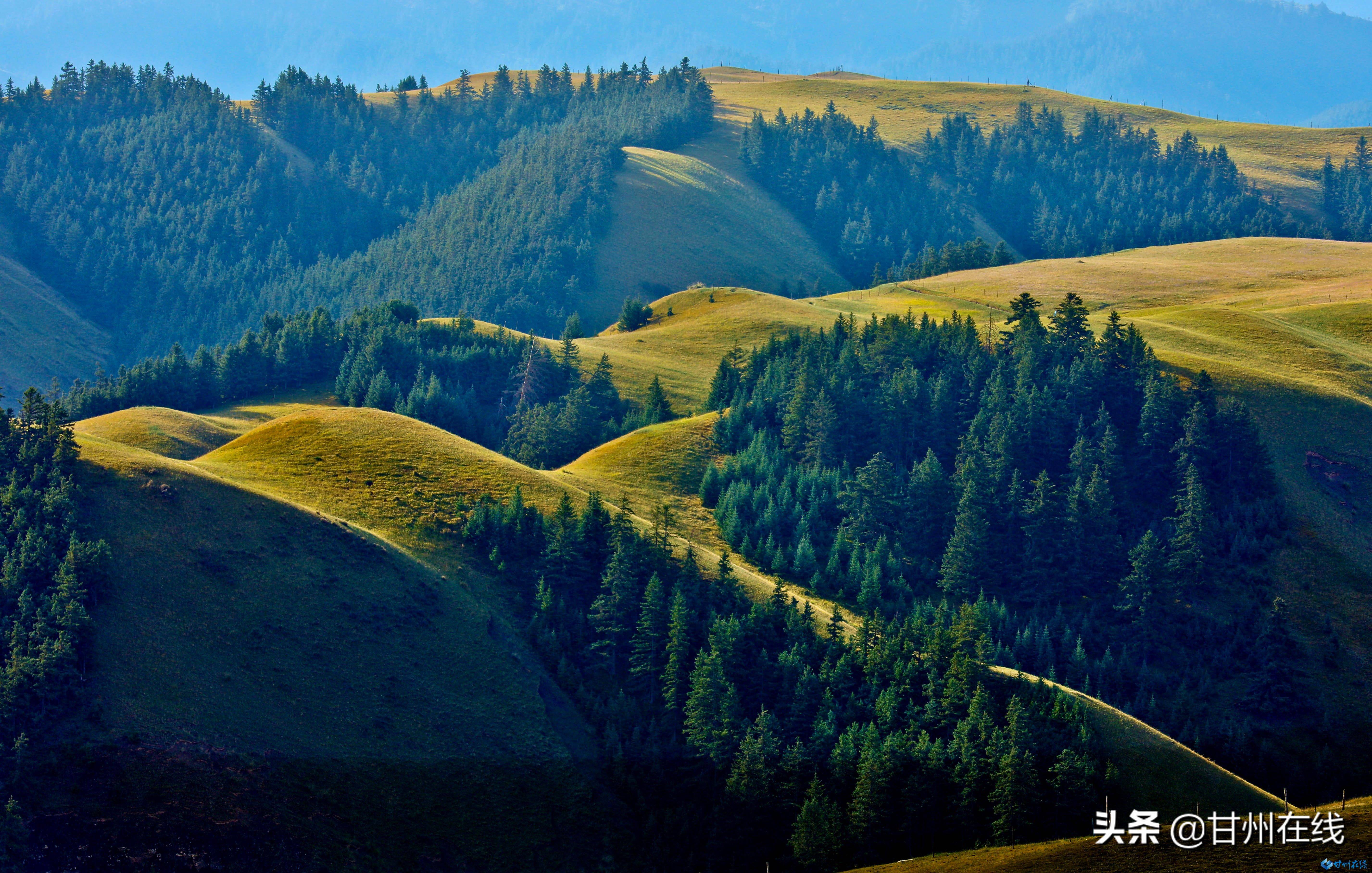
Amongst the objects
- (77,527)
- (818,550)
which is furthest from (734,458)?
(77,527)

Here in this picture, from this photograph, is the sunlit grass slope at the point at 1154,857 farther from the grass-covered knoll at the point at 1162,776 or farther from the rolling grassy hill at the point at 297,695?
the rolling grassy hill at the point at 297,695

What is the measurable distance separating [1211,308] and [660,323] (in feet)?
266

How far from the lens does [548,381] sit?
154125mm

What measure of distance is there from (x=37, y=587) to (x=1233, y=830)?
7102cm

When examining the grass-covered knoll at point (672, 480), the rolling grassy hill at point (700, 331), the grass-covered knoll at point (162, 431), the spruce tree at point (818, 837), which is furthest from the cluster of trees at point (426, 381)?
the spruce tree at point (818, 837)

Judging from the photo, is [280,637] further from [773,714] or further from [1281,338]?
[1281,338]

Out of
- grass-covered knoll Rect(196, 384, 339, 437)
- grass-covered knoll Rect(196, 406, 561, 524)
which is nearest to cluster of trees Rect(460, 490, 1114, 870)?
grass-covered knoll Rect(196, 406, 561, 524)

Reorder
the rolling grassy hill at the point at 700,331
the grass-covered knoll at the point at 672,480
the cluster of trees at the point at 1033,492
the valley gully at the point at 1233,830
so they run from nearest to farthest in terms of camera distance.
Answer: the valley gully at the point at 1233,830, the cluster of trees at the point at 1033,492, the grass-covered knoll at the point at 672,480, the rolling grassy hill at the point at 700,331

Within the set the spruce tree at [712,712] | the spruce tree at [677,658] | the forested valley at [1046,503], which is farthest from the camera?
the forested valley at [1046,503]

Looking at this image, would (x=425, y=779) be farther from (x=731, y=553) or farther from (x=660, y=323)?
(x=660, y=323)

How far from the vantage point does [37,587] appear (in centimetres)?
7338

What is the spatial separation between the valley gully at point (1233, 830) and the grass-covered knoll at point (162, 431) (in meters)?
88.5

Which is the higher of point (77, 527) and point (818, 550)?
point (77, 527)

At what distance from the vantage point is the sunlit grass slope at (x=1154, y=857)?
5481 centimetres
